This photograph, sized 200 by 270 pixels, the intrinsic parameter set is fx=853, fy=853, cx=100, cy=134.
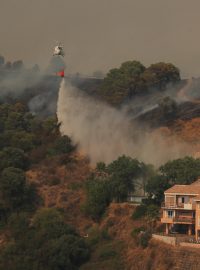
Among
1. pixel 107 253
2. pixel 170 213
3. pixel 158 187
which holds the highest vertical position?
pixel 158 187

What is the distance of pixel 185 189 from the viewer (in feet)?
283

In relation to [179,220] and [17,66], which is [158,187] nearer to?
[179,220]

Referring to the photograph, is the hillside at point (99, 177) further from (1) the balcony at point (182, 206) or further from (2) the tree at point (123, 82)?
(1) the balcony at point (182, 206)

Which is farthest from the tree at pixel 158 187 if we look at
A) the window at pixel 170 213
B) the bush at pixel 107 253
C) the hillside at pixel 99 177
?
the bush at pixel 107 253

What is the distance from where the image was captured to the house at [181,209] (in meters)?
84.7

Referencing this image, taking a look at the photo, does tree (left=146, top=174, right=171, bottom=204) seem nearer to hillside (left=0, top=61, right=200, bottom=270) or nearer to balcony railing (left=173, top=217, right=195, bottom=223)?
hillside (left=0, top=61, right=200, bottom=270)

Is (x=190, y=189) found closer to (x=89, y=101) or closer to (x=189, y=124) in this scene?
(x=189, y=124)

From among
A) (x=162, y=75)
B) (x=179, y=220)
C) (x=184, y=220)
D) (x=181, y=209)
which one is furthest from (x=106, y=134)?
(x=184, y=220)

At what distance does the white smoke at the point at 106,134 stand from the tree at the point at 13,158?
29.9 ft

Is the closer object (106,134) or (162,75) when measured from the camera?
(106,134)

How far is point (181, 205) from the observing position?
8569cm

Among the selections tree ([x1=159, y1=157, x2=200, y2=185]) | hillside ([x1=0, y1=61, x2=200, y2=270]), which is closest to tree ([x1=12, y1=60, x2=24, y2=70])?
hillside ([x1=0, y1=61, x2=200, y2=270])

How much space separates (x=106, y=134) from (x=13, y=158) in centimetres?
1657

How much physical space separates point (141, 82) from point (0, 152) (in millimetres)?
34753
